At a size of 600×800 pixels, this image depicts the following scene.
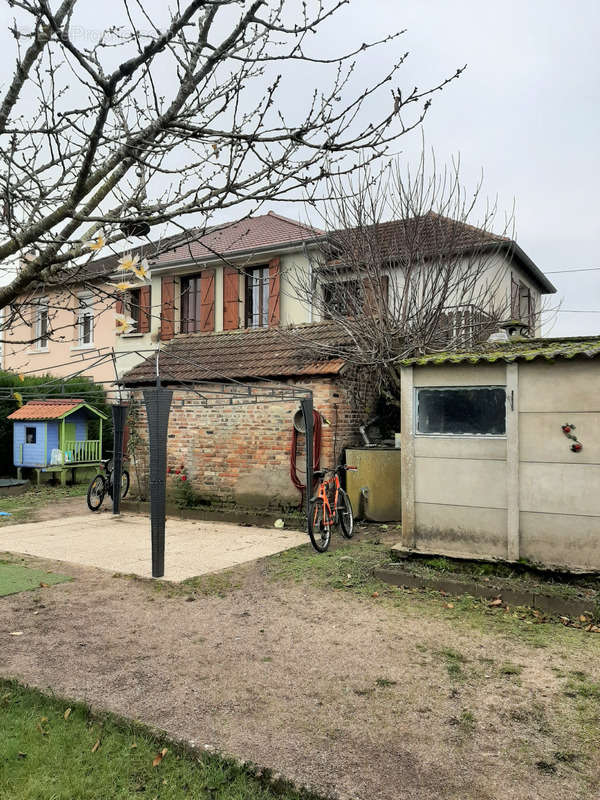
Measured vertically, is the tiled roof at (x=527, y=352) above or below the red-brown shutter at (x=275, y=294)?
below

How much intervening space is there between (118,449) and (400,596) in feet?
23.7

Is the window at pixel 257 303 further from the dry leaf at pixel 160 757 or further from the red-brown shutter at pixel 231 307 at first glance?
the dry leaf at pixel 160 757

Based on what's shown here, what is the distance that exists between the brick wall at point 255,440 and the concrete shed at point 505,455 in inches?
156

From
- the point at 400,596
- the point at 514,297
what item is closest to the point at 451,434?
the point at 400,596

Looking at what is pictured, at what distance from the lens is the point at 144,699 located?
13.5 ft

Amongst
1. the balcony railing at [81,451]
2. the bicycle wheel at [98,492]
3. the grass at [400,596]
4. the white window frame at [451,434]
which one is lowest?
the grass at [400,596]

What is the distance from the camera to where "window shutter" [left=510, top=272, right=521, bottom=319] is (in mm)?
15422

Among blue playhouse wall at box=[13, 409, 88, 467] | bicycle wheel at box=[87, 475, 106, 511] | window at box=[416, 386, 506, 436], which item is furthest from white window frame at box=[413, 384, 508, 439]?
blue playhouse wall at box=[13, 409, 88, 467]

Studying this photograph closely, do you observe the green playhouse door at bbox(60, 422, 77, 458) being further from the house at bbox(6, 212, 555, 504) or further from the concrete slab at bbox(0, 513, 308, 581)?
the concrete slab at bbox(0, 513, 308, 581)

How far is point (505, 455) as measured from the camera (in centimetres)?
680

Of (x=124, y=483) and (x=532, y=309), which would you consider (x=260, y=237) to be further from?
(x=124, y=483)

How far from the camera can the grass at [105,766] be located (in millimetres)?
3090

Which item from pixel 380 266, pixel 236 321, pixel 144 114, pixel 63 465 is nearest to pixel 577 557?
pixel 144 114

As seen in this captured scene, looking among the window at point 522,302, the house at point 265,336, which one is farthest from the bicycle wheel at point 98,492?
the window at point 522,302
